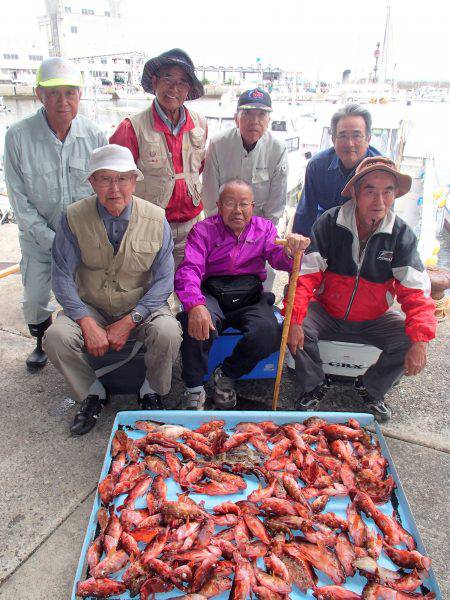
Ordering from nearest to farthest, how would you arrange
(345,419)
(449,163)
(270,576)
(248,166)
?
(270,576) < (345,419) < (248,166) < (449,163)

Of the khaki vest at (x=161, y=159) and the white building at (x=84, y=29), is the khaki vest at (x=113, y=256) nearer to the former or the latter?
the khaki vest at (x=161, y=159)

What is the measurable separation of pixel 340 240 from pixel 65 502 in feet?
8.58

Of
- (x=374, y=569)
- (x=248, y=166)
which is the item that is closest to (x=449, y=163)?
(x=248, y=166)

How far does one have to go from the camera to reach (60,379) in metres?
3.74

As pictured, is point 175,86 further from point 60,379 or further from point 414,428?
point 414,428

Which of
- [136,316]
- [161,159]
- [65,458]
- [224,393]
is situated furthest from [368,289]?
[65,458]

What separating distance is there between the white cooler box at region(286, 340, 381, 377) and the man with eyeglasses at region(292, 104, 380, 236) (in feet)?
4.26

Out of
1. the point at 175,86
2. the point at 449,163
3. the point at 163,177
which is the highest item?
the point at 175,86

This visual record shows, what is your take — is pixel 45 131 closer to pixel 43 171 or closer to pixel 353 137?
pixel 43 171

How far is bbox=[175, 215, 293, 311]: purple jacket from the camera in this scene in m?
3.44

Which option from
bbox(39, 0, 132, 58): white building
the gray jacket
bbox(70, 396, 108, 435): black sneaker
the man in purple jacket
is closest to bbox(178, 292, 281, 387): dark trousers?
the man in purple jacket

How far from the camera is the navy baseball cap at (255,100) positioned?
371 centimetres

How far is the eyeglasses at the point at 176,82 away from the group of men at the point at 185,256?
12 millimetres

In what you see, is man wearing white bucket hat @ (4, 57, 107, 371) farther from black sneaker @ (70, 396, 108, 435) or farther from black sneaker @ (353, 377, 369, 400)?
black sneaker @ (353, 377, 369, 400)
